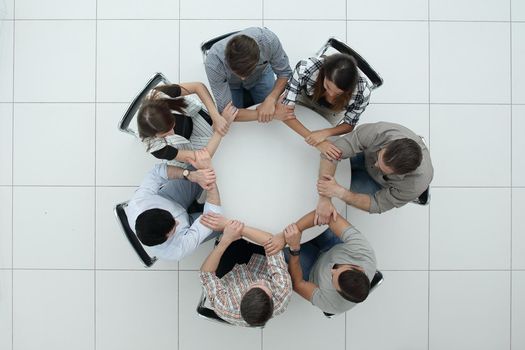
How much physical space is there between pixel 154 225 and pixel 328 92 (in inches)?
41.3

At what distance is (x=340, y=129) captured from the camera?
81.5 inches

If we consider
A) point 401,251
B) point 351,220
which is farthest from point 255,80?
point 401,251

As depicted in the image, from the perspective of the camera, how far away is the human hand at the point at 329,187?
6.36 feet

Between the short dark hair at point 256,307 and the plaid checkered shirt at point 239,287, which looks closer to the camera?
the short dark hair at point 256,307

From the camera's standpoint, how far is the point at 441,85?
8.66 feet

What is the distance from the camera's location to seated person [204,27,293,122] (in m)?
1.79

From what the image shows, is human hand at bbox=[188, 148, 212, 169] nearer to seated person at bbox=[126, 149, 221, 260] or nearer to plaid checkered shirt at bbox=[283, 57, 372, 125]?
seated person at bbox=[126, 149, 221, 260]

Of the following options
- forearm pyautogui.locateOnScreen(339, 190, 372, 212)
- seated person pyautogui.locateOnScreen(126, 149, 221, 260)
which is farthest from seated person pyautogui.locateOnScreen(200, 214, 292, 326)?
forearm pyautogui.locateOnScreen(339, 190, 372, 212)

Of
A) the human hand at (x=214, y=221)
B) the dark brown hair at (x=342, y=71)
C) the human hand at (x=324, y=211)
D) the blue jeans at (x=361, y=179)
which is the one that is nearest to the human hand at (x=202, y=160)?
the human hand at (x=214, y=221)

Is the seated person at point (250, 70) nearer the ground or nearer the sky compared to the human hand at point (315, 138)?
nearer the sky

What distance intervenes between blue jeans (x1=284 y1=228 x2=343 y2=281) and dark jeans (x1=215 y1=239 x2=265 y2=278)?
7.7 inches

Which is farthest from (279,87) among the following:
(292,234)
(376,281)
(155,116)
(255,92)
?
(376,281)

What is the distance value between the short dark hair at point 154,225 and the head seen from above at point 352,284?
2.71ft

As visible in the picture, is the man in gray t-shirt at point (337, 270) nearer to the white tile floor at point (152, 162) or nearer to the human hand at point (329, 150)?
the human hand at point (329, 150)
